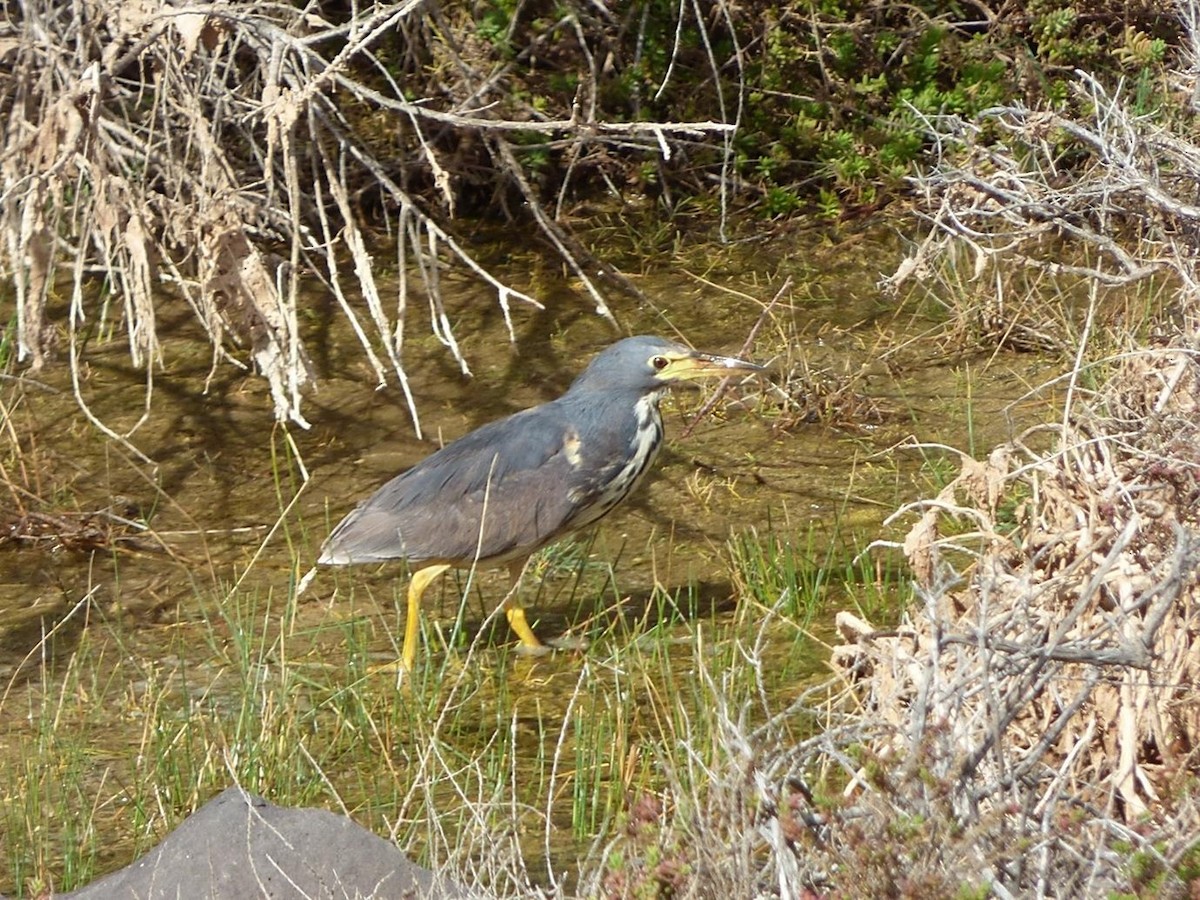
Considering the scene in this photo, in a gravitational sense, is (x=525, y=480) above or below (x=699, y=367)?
below

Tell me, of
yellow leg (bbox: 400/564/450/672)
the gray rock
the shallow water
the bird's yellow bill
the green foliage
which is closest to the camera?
the gray rock

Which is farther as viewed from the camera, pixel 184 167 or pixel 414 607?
pixel 184 167

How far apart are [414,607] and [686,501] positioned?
1.51 meters

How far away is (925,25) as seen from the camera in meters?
9.12

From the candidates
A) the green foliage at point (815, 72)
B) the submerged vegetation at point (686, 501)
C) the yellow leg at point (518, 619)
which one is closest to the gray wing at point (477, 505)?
the yellow leg at point (518, 619)

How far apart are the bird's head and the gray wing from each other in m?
0.31

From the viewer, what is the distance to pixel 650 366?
640cm

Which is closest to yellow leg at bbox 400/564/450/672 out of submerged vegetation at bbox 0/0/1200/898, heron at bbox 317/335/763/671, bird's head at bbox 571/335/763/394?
heron at bbox 317/335/763/671

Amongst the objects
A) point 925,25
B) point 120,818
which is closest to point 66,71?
point 120,818

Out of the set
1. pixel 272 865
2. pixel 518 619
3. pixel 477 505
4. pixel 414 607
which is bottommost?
pixel 518 619

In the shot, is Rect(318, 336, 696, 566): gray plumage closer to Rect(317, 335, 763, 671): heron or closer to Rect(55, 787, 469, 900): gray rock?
Rect(317, 335, 763, 671): heron

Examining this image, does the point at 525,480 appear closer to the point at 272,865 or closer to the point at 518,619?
the point at 518,619

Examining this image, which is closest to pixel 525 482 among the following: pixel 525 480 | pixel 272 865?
pixel 525 480

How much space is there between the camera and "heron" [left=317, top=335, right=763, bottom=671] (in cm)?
600
